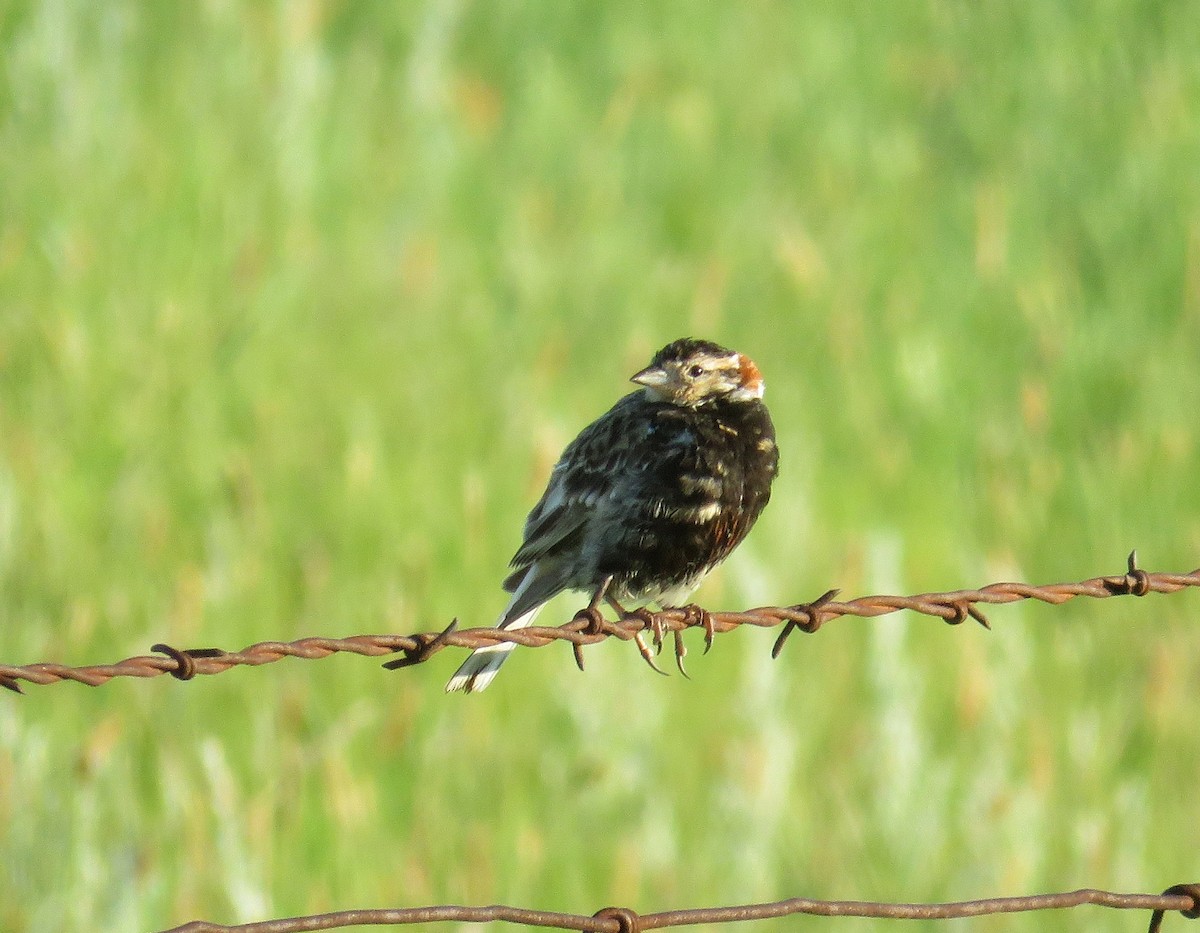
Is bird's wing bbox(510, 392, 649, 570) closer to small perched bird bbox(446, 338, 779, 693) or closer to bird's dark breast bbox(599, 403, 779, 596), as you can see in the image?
small perched bird bbox(446, 338, 779, 693)

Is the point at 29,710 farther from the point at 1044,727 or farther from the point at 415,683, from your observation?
the point at 1044,727

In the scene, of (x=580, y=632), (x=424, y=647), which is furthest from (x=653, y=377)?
(x=424, y=647)

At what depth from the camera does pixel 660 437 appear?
5.34 meters

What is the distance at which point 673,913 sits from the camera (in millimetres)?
3223

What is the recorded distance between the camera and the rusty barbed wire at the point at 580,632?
10.3 feet

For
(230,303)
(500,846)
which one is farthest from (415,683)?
(230,303)

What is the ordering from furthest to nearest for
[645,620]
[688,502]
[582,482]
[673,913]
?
[582,482] < [688,502] < [645,620] < [673,913]

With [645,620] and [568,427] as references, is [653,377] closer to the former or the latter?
[645,620]

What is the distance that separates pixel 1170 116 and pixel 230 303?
6217 mm

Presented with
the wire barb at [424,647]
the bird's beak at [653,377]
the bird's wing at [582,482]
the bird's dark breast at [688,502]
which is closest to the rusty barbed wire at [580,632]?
the wire barb at [424,647]

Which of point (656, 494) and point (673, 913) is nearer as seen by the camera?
point (673, 913)

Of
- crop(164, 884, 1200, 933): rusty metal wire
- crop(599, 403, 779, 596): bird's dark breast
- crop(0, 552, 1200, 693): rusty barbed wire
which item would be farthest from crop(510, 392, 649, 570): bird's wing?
crop(164, 884, 1200, 933): rusty metal wire

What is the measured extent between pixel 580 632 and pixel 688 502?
145cm

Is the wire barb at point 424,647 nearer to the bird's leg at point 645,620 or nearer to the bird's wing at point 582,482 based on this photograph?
the bird's leg at point 645,620
